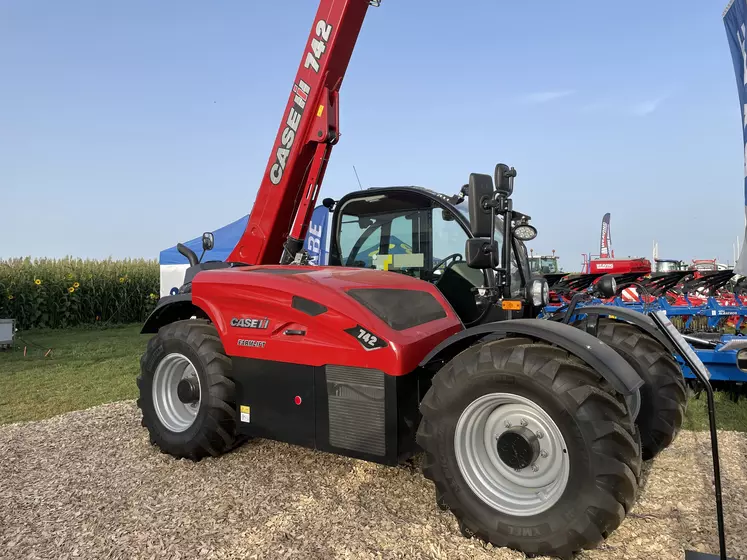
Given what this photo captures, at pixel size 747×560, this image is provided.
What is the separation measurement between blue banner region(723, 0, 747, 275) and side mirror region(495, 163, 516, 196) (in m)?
5.33

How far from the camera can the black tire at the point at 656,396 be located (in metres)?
3.44

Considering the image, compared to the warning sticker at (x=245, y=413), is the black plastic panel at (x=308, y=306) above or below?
above

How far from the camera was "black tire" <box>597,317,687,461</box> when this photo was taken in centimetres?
344

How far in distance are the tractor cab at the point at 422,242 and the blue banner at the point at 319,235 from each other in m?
0.23

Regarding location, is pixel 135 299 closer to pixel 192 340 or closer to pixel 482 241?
pixel 192 340

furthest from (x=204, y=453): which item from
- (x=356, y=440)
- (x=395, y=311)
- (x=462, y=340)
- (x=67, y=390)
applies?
(x=67, y=390)

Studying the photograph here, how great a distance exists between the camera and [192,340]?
3.83 metres

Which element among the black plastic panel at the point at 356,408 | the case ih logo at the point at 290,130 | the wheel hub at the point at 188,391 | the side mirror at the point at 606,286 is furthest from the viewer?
the case ih logo at the point at 290,130

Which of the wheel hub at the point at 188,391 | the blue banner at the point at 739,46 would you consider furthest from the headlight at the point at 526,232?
the blue banner at the point at 739,46

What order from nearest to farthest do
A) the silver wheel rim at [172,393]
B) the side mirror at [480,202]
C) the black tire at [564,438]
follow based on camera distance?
the black tire at [564,438] → the side mirror at [480,202] → the silver wheel rim at [172,393]

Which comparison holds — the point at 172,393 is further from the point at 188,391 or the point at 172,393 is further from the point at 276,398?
the point at 276,398

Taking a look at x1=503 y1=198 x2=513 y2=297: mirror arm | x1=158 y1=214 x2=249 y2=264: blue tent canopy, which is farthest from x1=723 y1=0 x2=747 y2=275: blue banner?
x1=158 y1=214 x2=249 y2=264: blue tent canopy

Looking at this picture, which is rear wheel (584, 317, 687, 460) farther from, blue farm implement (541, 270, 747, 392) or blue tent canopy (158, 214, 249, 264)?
blue tent canopy (158, 214, 249, 264)

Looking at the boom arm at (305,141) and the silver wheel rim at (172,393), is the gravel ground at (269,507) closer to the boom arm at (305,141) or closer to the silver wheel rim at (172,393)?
the silver wheel rim at (172,393)
